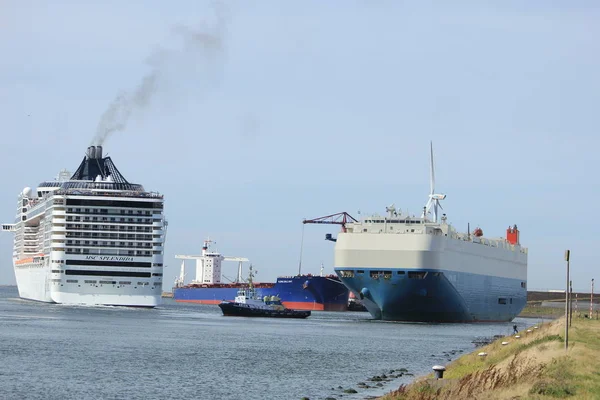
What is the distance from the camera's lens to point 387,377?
147 ft

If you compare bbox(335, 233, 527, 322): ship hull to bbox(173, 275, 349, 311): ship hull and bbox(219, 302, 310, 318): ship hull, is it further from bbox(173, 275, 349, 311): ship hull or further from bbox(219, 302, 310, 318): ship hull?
bbox(173, 275, 349, 311): ship hull

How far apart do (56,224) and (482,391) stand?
8839cm

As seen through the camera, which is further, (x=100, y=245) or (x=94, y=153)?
(x=94, y=153)

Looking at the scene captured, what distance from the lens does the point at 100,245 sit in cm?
11019

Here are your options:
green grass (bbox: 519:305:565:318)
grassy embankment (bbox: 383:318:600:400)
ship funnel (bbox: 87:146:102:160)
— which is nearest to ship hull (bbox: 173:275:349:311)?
green grass (bbox: 519:305:565:318)

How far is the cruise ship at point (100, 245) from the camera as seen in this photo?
106 m

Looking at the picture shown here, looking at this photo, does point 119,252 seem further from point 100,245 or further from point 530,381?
point 530,381

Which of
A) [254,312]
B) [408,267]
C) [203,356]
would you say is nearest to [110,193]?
[254,312]

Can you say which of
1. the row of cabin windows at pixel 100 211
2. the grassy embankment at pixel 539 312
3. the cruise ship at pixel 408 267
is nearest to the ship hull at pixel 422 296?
the cruise ship at pixel 408 267

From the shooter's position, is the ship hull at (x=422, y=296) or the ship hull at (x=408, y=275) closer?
the ship hull at (x=408, y=275)

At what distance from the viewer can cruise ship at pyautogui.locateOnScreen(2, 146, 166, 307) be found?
10631cm

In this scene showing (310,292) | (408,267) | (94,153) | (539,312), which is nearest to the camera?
(408,267)

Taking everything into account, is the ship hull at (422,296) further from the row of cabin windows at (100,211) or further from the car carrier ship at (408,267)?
the row of cabin windows at (100,211)

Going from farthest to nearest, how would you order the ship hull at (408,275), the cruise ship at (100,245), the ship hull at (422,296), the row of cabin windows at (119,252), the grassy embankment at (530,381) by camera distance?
the row of cabin windows at (119,252)
the cruise ship at (100,245)
the ship hull at (422,296)
the ship hull at (408,275)
the grassy embankment at (530,381)
